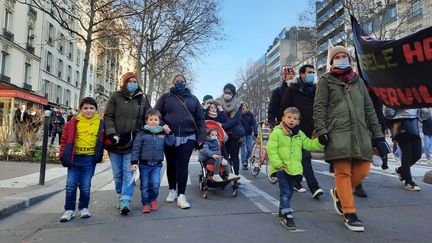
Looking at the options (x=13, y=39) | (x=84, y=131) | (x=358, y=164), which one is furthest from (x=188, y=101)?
(x=13, y=39)

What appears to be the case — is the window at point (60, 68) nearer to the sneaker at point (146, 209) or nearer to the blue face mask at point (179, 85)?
the blue face mask at point (179, 85)

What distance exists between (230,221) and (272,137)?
3.72 ft

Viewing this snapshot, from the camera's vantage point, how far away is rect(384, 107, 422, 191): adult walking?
7.14 metres

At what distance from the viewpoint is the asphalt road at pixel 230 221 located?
427 cm

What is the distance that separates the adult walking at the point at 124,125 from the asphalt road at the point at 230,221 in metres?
0.44

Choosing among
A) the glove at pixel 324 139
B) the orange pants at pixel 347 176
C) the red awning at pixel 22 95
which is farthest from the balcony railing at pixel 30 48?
the orange pants at pixel 347 176

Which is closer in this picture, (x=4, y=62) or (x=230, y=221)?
(x=230, y=221)

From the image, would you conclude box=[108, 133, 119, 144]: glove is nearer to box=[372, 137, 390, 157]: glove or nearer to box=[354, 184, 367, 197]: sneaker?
box=[372, 137, 390, 157]: glove

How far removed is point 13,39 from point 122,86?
33.4 m

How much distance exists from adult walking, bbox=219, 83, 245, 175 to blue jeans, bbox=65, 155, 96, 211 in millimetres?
3096

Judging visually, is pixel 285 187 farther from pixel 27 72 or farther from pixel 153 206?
pixel 27 72

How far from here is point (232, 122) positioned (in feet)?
26.1

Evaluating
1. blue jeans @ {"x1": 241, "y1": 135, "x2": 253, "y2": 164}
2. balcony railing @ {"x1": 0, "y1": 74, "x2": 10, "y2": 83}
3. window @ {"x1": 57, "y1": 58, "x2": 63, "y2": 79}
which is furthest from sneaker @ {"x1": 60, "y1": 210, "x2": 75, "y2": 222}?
window @ {"x1": 57, "y1": 58, "x2": 63, "y2": 79}

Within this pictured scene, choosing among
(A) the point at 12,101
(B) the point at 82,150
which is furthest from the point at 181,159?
(A) the point at 12,101
